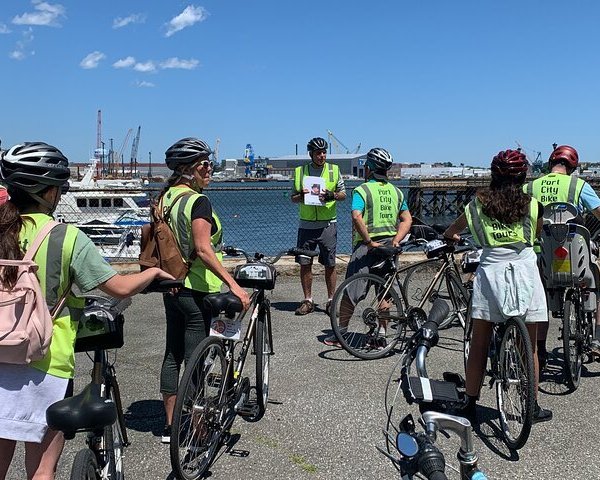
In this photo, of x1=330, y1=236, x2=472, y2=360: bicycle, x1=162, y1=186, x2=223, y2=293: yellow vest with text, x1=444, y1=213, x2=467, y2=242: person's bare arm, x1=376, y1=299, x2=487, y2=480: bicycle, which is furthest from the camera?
x1=330, y1=236, x2=472, y2=360: bicycle

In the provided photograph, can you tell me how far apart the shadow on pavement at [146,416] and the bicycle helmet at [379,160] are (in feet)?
9.82

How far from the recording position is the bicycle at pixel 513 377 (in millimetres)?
3617

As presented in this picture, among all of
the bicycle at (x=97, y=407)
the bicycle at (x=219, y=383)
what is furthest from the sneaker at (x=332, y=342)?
the bicycle at (x=97, y=407)

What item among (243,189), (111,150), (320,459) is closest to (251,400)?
(320,459)

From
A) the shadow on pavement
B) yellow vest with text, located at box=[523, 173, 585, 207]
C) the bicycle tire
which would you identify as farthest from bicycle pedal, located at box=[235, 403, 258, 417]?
yellow vest with text, located at box=[523, 173, 585, 207]

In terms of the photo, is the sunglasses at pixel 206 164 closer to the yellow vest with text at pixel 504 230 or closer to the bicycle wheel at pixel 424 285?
the yellow vest with text at pixel 504 230

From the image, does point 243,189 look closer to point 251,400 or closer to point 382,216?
point 382,216

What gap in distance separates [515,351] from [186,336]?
2.13m

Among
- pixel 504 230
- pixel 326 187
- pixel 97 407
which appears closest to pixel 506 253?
pixel 504 230

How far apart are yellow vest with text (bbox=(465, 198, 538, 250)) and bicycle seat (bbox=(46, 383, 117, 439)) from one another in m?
2.70

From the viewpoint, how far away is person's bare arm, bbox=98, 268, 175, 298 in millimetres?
2393

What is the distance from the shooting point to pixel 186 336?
3.72 metres

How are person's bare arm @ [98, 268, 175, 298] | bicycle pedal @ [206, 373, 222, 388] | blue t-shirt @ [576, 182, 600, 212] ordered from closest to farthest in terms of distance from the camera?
person's bare arm @ [98, 268, 175, 298]
bicycle pedal @ [206, 373, 222, 388]
blue t-shirt @ [576, 182, 600, 212]

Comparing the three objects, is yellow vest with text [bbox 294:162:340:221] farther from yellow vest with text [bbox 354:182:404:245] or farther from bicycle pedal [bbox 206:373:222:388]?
bicycle pedal [bbox 206:373:222:388]
